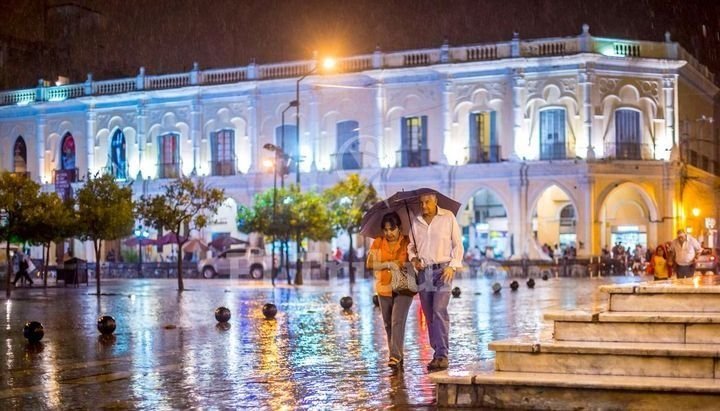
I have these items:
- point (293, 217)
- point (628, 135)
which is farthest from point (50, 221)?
point (628, 135)

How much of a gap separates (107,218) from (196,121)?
22582 millimetres

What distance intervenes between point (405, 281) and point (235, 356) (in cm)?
276

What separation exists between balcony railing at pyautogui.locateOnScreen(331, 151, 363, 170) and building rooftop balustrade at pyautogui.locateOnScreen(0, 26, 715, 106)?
150 inches

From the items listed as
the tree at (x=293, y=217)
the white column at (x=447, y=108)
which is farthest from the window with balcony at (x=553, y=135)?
the tree at (x=293, y=217)

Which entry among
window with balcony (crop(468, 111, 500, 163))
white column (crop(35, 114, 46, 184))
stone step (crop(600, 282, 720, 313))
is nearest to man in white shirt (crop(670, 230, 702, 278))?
stone step (crop(600, 282, 720, 313))

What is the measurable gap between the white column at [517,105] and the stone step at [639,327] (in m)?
39.2

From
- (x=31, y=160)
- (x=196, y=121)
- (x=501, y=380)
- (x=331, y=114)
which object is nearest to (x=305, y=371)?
(x=501, y=380)

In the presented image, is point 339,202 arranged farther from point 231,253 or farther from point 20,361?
point 20,361

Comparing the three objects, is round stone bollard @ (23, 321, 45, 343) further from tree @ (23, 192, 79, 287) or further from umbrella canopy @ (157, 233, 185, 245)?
umbrella canopy @ (157, 233, 185, 245)

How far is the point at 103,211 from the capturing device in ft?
102

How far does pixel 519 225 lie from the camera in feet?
154

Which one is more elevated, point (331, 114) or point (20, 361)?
point (331, 114)

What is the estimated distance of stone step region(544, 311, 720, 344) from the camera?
26.3ft

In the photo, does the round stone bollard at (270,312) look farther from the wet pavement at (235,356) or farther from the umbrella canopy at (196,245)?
the umbrella canopy at (196,245)
